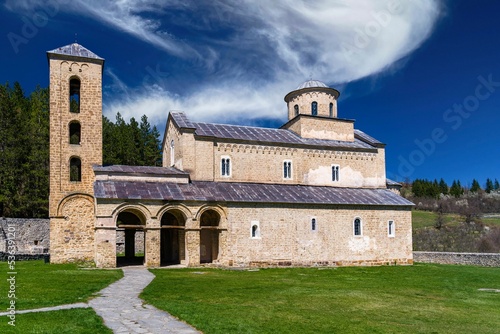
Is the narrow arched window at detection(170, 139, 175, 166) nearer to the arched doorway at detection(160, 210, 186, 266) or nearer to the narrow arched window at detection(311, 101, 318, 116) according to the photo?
the arched doorway at detection(160, 210, 186, 266)

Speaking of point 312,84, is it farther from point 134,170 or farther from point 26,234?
point 26,234

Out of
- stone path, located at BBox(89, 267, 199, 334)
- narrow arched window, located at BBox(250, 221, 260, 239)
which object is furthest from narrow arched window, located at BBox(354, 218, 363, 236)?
stone path, located at BBox(89, 267, 199, 334)

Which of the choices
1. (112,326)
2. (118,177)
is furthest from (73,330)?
(118,177)

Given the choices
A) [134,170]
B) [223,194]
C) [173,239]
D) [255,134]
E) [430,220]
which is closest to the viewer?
[134,170]

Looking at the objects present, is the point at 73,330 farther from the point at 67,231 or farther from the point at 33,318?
the point at 67,231

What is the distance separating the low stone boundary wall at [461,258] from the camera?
2605 centimetres

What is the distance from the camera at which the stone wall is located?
2941cm

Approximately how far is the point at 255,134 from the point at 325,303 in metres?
17.6

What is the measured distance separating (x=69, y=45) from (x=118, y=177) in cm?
857

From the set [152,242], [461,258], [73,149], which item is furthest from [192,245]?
[461,258]

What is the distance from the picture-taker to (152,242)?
20984mm

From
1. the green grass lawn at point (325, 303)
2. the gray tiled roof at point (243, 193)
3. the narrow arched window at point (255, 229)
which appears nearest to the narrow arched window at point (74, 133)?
the gray tiled roof at point (243, 193)

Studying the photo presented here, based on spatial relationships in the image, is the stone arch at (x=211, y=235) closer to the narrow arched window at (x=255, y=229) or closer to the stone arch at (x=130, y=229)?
the narrow arched window at (x=255, y=229)

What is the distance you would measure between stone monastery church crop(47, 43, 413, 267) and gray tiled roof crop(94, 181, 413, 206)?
0.07 m
